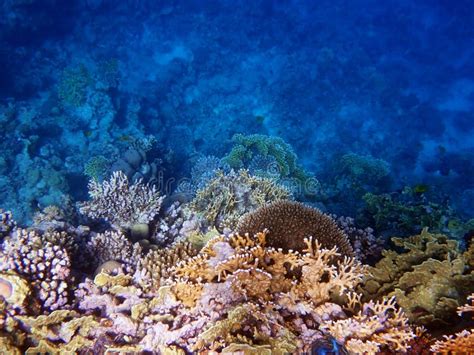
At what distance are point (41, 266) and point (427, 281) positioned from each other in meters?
4.15

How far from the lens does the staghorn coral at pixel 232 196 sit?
6055mm

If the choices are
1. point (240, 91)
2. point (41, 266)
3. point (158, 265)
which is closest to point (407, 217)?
point (158, 265)

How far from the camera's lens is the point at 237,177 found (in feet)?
21.9

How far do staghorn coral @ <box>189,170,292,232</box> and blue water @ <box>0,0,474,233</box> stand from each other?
3.43 m

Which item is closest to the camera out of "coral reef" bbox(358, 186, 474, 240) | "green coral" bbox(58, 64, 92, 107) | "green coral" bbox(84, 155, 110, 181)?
"coral reef" bbox(358, 186, 474, 240)

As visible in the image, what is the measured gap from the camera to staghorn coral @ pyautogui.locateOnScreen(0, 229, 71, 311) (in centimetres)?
354

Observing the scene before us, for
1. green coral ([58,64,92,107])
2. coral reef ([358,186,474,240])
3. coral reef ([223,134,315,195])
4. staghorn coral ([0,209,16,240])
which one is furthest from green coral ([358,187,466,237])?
green coral ([58,64,92,107])

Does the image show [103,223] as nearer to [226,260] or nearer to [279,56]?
[226,260]

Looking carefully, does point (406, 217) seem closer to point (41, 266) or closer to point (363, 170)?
point (363, 170)

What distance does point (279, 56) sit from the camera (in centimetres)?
2383

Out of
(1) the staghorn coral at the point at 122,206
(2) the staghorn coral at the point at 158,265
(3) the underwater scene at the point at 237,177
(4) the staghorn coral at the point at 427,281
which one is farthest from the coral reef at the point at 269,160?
(4) the staghorn coral at the point at 427,281

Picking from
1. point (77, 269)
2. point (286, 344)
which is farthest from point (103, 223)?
point (286, 344)

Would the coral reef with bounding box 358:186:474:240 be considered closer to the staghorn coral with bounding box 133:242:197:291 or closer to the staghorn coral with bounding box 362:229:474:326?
the staghorn coral with bounding box 362:229:474:326

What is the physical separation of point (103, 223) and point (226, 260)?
3.42 meters
